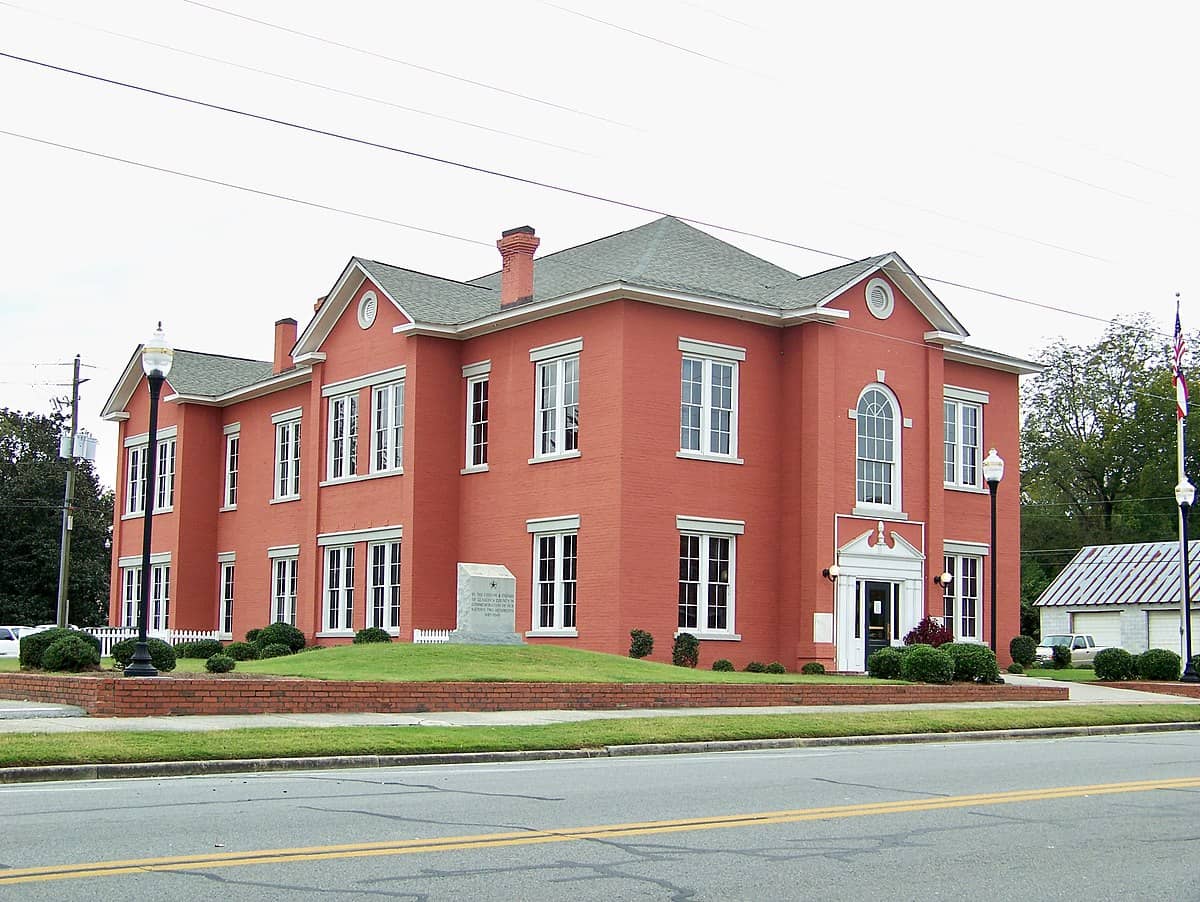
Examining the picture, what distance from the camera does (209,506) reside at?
49.8 metres

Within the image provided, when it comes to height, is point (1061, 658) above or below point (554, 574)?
below

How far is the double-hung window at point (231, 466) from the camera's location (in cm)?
4909

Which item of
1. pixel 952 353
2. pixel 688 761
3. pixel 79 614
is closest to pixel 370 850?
pixel 688 761

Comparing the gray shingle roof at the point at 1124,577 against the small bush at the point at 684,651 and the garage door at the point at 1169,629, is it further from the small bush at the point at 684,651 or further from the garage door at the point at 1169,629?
the small bush at the point at 684,651

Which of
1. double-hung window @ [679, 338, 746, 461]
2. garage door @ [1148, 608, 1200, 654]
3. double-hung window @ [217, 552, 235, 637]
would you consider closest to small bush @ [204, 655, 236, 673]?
double-hung window @ [679, 338, 746, 461]

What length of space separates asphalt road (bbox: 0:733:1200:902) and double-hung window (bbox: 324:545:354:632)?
83.4 ft

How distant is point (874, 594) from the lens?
3638 cm

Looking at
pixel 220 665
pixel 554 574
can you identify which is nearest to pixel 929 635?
pixel 554 574

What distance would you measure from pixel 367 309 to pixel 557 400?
8127 mm

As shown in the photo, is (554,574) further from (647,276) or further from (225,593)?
(225,593)

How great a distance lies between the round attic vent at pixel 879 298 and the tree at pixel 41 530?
4173 cm

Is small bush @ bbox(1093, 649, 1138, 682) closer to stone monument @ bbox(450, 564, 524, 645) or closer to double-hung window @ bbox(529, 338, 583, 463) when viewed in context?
double-hung window @ bbox(529, 338, 583, 463)

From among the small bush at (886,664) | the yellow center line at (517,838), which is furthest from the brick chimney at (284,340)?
the yellow center line at (517,838)

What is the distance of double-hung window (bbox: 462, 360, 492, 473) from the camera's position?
1506 inches
